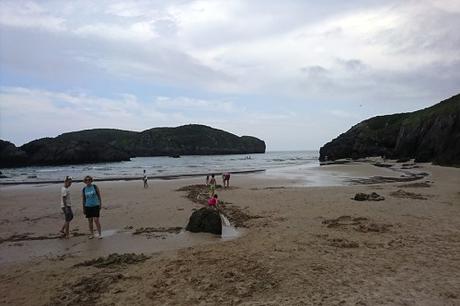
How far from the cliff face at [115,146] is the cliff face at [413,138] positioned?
58.1m

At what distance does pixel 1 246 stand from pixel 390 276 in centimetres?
996

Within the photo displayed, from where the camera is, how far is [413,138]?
6066 cm

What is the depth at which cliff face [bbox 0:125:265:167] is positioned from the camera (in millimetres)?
88625

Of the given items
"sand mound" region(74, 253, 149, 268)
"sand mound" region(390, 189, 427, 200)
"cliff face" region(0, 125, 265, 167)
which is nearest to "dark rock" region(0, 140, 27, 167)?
"cliff face" region(0, 125, 265, 167)

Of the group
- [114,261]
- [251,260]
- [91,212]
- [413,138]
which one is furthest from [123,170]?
[251,260]

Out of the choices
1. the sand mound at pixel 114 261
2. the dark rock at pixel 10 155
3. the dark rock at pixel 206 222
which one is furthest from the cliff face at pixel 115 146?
the sand mound at pixel 114 261

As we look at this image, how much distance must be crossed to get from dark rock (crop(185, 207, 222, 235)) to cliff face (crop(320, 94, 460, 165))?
37133mm

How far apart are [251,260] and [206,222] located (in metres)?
3.92

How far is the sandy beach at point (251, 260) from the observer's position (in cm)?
635

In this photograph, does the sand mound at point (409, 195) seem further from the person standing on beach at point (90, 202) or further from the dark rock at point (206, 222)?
the person standing on beach at point (90, 202)

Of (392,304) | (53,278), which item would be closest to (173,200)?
→ (53,278)

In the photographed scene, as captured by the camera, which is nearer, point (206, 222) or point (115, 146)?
point (206, 222)

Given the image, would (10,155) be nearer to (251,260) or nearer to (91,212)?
(91,212)

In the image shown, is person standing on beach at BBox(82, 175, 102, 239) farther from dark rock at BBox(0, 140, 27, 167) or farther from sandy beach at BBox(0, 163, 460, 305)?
dark rock at BBox(0, 140, 27, 167)
